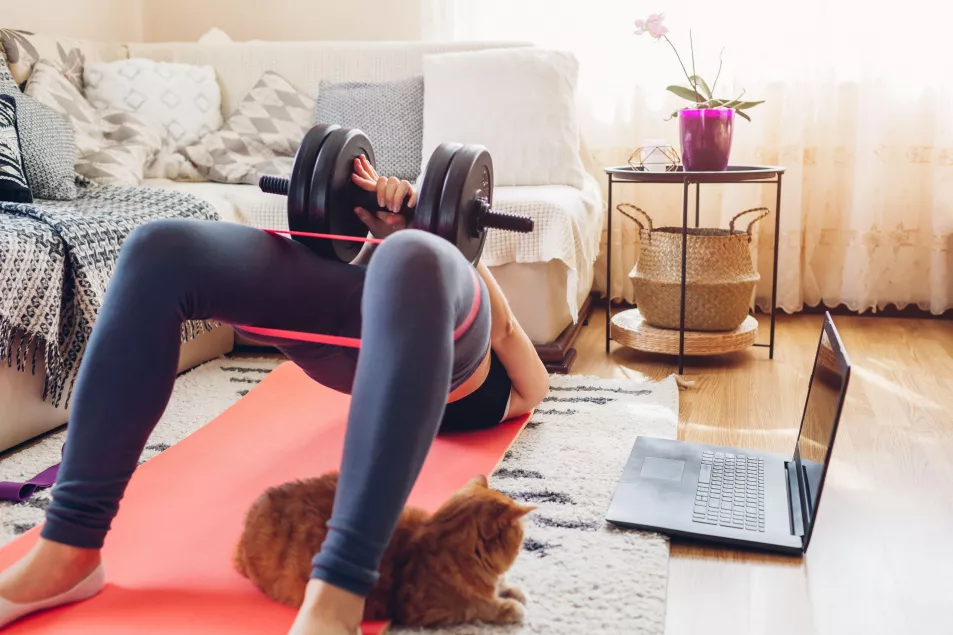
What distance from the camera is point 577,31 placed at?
9.55ft

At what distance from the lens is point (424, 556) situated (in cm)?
97

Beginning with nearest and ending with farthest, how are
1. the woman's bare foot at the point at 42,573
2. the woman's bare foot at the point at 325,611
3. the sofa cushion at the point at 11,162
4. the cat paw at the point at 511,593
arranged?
the woman's bare foot at the point at 325,611 → the woman's bare foot at the point at 42,573 → the cat paw at the point at 511,593 → the sofa cushion at the point at 11,162

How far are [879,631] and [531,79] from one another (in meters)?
1.85

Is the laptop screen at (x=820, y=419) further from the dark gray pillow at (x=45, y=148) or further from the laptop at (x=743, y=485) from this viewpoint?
the dark gray pillow at (x=45, y=148)

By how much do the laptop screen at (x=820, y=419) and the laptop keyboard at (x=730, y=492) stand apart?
72 mm

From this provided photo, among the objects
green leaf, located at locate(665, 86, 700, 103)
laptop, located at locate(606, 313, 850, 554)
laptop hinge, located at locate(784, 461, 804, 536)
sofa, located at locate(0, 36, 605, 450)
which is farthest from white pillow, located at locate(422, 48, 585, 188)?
laptop hinge, located at locate(784, 461, 804, 536)

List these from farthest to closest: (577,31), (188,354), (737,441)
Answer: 1. (577,31)
2. (188,354)
3. (737,441)

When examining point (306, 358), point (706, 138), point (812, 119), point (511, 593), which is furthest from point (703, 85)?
point (511, 593)

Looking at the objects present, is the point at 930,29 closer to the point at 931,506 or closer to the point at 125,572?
the point at 931,506

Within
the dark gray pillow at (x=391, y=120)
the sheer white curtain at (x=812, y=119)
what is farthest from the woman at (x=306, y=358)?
the sheer white curtain at (x=812, y=119)

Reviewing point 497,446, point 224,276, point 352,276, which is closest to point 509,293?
point 497,446

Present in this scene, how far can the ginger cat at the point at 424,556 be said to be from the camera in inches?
38.2

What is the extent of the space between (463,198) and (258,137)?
5.78ft

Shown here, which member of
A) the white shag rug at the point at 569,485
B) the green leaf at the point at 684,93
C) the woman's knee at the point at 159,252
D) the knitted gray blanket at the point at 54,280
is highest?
the green leaf at the point at 684,93
